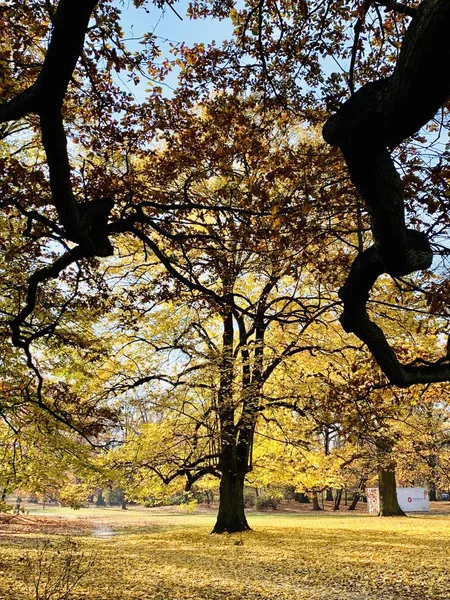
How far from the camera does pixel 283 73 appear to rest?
605 cm

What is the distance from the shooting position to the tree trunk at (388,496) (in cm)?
2572

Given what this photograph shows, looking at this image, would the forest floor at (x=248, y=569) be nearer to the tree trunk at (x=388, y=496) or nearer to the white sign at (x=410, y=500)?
the tree trunk at (x=388, y=496)

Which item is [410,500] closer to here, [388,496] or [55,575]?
[388,496]

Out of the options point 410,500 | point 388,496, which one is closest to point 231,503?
point 388,496

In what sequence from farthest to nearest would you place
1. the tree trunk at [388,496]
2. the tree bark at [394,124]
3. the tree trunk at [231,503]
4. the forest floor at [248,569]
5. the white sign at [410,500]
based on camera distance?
the white sign at [410,500] < the tree trunk at [388,496] < the tree trunk at [231,503] < the forest floor at [248,569] < the tree bark at [394,124]

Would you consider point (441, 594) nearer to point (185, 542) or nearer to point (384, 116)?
point (384, 116)

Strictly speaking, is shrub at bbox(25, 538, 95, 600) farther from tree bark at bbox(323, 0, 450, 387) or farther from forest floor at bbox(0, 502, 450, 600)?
tree bark at bbox(323, 0, 450, 387)

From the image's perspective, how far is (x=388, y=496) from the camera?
26062mm

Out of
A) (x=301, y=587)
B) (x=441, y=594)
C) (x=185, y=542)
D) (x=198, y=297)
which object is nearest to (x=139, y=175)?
(x=198, y=297)

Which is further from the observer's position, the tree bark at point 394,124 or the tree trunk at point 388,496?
the tree trunk at point 388,496

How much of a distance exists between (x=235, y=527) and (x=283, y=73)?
13525 millimetres

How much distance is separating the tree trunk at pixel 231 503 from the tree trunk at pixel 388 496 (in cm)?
1327

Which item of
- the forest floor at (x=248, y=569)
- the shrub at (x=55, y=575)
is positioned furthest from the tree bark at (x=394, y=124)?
the forest floor at (x=248, y=569)

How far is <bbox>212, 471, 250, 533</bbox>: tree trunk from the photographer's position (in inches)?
592
